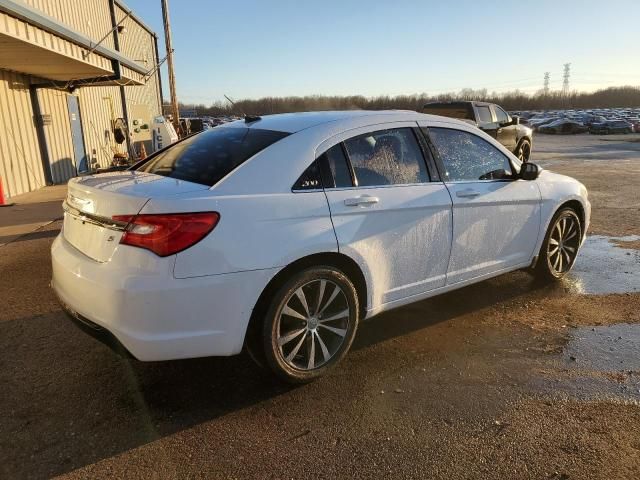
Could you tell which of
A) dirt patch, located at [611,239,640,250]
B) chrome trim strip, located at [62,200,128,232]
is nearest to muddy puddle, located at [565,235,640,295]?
dirt patch, located at [611,239,640,250]

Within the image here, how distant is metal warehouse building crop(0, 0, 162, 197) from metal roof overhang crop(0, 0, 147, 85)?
2cm

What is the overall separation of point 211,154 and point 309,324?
134 centimetres

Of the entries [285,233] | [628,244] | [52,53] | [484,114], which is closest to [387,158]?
[285,233]

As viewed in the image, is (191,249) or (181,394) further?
(181,394)

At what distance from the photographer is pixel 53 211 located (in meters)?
9.80

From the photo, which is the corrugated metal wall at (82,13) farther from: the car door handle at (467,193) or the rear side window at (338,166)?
the car door handle at (467,193)

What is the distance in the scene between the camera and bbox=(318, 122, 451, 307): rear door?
134 inches

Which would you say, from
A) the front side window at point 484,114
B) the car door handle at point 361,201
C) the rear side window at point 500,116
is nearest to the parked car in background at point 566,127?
the rear side window at point 500,116

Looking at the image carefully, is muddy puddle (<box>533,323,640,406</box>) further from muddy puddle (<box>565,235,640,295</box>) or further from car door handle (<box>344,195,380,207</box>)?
car door handle (<box>344,195,380,207</box>)

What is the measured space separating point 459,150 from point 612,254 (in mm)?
3521

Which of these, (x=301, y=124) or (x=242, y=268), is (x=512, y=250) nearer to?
(x=301, y=124)

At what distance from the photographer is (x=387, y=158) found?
148 inches

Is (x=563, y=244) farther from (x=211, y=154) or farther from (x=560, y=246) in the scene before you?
(x=211, y=154)

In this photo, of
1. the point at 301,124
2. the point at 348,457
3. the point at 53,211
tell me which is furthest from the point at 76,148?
the point at 348,457
